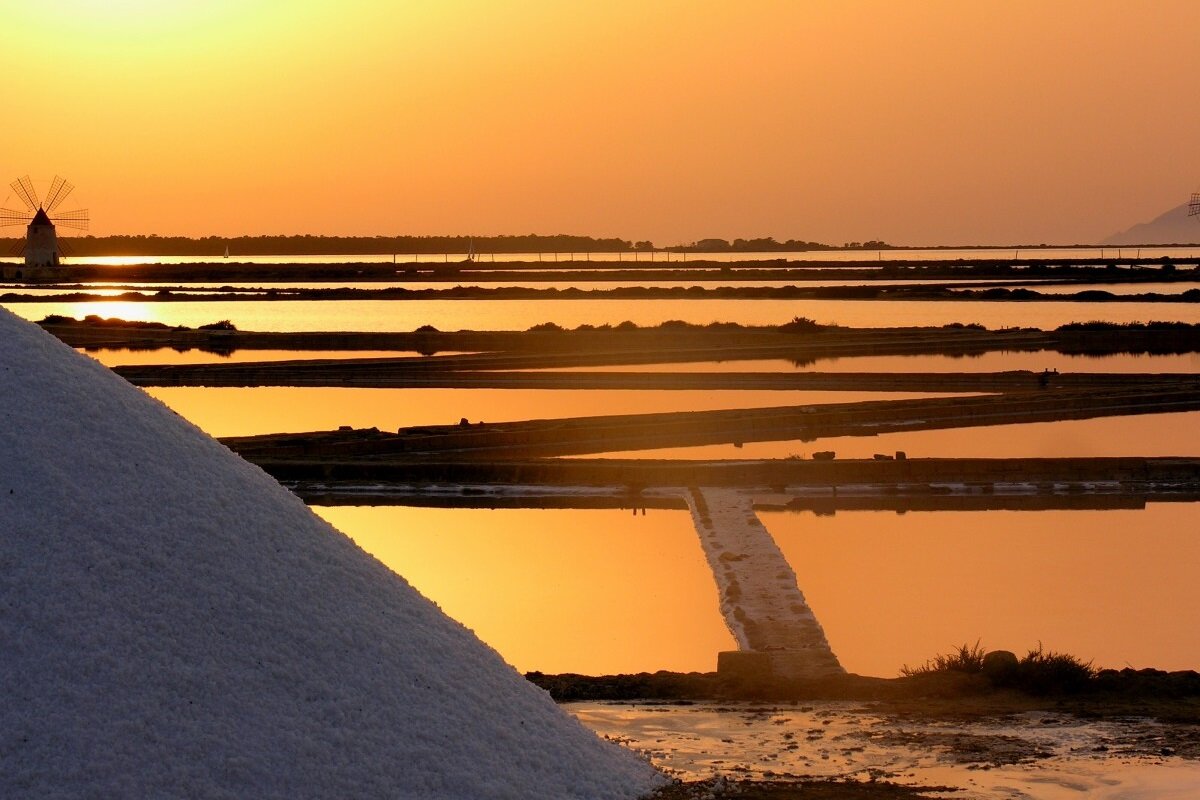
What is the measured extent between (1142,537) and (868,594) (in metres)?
2.00

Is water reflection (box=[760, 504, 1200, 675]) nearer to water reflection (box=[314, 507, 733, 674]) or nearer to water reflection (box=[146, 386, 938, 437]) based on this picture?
water reflection (box=[314, 507, 733, 674])

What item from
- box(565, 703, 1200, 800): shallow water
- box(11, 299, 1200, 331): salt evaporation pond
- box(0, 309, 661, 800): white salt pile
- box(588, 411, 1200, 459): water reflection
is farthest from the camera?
box(11, 299, 1200, 331): salt evaporation pond

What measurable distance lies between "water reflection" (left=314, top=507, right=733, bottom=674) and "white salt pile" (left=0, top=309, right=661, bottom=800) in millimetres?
1932

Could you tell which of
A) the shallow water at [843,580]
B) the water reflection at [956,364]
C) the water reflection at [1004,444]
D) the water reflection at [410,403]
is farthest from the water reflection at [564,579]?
the water reflection at [956,364]

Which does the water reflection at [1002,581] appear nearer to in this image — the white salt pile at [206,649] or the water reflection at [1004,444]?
the water reflection at [1004,444]

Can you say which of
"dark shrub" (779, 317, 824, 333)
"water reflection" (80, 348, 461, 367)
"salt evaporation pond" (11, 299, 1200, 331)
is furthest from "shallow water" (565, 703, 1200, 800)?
"salt evaporation pond" (11, 299, 1200, 331)

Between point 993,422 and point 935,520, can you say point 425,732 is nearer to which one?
point 935,520

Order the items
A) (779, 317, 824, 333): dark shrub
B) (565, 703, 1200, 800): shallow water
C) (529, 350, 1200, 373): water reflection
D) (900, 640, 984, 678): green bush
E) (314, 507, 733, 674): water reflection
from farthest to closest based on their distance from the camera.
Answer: (779, 317, 824, 333): dark shrub, (529, 350, 1200, 373): water reflection, (314, 507, 733, 674): water reflection, (900, 640, 984, 678): green bush, (565, 703, 1200, 800): shallow water

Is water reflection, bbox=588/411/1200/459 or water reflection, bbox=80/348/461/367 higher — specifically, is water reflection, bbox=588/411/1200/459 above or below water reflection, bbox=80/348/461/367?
below

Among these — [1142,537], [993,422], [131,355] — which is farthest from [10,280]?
[1142,537]

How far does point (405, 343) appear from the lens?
61.2 ft

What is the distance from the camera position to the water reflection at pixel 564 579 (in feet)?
17.1

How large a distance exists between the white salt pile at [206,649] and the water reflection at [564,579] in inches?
76.0

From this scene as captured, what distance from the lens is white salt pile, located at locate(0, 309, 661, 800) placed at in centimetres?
244
